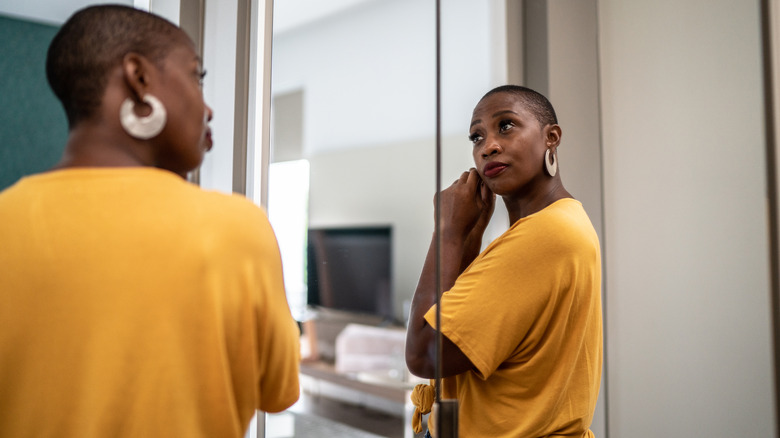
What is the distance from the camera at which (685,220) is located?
3.70 feet

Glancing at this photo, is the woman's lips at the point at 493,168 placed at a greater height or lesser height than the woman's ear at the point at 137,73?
lesser

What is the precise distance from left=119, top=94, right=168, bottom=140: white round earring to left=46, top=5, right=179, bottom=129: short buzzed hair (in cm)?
3

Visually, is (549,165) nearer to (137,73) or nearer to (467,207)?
(467,207)

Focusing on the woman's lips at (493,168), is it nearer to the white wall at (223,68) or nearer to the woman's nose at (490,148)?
the woman's nose at (490,148)

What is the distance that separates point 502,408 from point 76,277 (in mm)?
545

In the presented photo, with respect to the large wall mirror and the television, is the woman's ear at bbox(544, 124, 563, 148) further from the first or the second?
the television

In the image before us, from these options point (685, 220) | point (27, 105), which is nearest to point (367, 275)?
point (685, 220)

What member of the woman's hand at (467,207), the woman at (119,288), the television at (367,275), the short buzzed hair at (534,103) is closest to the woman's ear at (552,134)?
the short buzzed hair at (534,103)

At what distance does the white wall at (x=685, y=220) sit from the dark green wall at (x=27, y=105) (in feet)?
3.42

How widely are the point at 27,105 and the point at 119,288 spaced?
0.49m

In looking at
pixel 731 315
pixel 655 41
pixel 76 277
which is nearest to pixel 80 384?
pixel 76 277

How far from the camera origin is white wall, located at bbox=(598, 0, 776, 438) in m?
1.04

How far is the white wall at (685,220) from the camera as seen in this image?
1035 millimetres

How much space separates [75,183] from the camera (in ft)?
1.57
